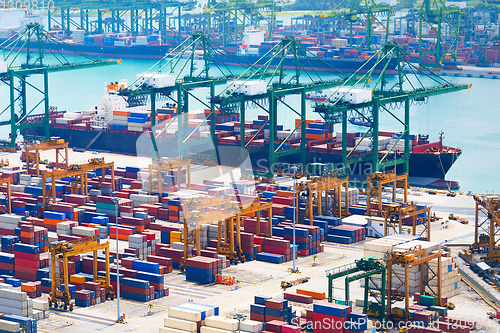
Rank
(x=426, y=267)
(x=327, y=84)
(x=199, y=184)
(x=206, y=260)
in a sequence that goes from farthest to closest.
→ (x=327, y=84)
(x=199, y=184)
(x=206, y=260)
(x=426, y=267)

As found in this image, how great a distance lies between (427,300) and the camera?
191ft

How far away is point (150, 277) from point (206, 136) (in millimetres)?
54353

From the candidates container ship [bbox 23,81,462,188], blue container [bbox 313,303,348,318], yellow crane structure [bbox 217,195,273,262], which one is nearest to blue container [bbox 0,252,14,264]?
yellow crane structure [bbox 217,195,273,262]

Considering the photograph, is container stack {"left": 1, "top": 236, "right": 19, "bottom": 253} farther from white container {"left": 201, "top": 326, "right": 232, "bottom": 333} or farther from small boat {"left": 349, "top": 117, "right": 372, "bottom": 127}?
small boat {"left": 349, "top": 117, "right": 372, "bottom": 127}

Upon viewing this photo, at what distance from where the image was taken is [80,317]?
189 ft

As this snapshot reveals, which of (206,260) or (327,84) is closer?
(206,260)

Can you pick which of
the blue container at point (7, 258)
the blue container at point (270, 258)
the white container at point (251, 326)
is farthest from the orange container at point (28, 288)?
the blue container at point (270, 258)

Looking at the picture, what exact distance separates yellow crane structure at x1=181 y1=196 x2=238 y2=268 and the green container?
17.2 m

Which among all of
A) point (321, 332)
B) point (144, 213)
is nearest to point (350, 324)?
point (321, 332)

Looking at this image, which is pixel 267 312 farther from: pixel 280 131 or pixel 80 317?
pixel 280 131

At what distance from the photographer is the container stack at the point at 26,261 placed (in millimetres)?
65312

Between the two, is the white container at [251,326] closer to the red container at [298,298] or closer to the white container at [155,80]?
the red container at [298,298]

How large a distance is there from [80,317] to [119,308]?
8.18 ft

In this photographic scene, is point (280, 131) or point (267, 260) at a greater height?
point (280, 131)
